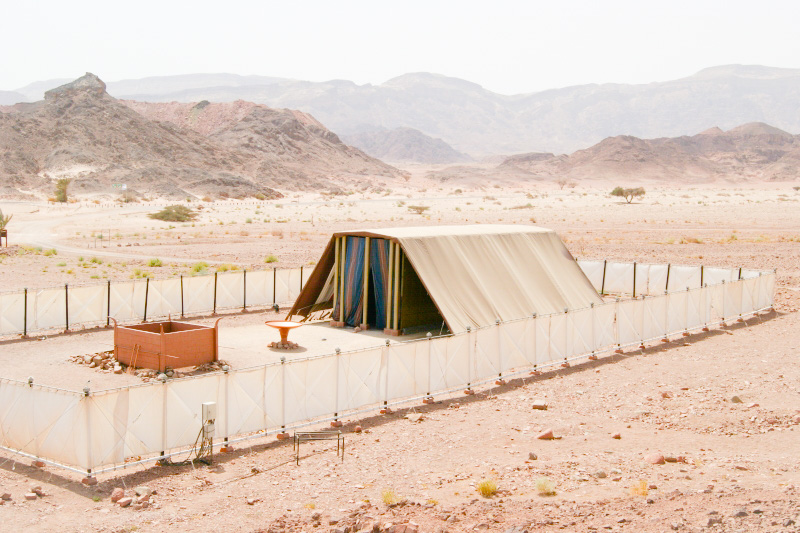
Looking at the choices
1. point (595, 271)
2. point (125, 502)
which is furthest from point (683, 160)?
point (125, 502)

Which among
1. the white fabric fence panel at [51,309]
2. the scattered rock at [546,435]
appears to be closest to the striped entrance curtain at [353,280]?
the white fabric fence panel at [51,309]

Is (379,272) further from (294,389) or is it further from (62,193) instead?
(62,193)

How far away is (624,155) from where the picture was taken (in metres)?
168

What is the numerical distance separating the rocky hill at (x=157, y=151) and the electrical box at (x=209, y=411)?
79.7m

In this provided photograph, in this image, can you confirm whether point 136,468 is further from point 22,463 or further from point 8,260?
point 8,260

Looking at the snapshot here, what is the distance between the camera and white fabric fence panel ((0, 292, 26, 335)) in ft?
68.3

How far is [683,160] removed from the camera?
16825cm

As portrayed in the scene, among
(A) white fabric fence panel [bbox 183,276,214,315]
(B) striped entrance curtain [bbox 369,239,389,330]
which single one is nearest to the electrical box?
Result: (B) striped entrance curtain [bbox 369,239,389,330]

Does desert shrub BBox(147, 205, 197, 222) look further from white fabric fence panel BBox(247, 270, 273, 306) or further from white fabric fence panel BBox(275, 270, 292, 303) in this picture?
white fabric fence panel BBox(247, 270, 273, 306)

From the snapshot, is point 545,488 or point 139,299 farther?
point 139,299

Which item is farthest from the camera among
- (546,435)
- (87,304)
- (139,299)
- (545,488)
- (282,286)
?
(282,286)

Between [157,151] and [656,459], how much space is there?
105 m

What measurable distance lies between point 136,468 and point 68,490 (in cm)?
107

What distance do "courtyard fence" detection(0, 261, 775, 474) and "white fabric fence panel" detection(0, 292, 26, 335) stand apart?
380 inches
